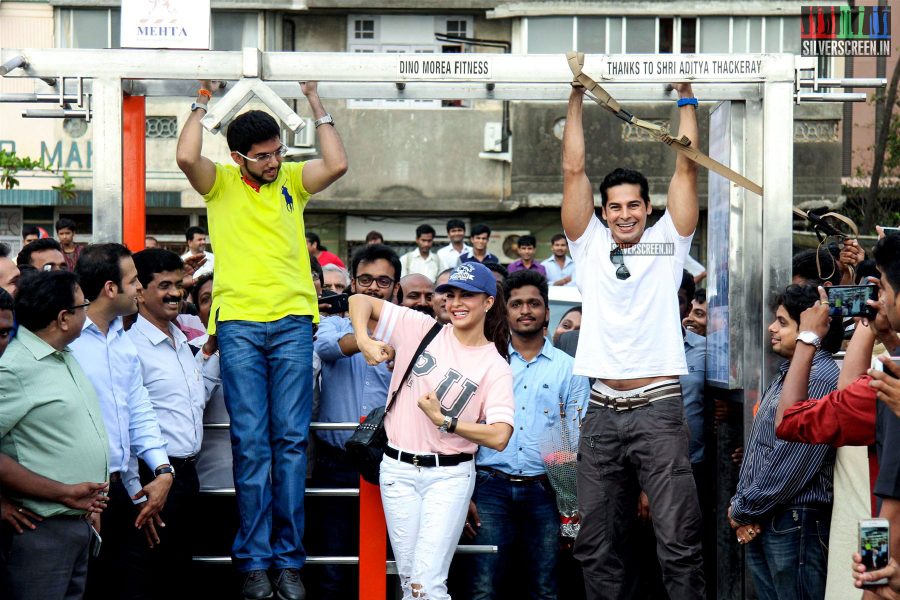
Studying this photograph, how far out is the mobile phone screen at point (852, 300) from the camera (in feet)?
14.8

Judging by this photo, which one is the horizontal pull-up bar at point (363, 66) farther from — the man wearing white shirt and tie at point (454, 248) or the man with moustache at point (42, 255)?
the man wearing white shirt and tie at point (454, 248)

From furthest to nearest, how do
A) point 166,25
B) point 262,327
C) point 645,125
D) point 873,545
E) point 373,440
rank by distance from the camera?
point 166,25
point 262,327
point 645,125
point 373,440
point 873,545

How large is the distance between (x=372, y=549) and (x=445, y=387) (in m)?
1.07

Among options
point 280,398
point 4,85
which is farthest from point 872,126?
point 280,398

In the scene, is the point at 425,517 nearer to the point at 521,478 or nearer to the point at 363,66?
the point at 521,478

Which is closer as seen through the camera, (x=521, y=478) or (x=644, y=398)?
(x=644, y=398)

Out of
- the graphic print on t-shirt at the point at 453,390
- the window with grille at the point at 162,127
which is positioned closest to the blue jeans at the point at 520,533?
the graphic print on t-shirt at the point at 453,390

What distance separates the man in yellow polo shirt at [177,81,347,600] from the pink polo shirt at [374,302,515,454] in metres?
0.59

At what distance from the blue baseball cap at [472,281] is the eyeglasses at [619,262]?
Result: 622mm

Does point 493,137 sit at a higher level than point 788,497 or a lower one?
higher

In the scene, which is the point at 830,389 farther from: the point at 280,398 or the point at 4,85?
the point at 4,85

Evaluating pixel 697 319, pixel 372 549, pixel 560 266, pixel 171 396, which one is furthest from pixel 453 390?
pixel 560 266

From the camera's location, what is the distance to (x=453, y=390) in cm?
595

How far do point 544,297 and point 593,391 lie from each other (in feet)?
4.71
